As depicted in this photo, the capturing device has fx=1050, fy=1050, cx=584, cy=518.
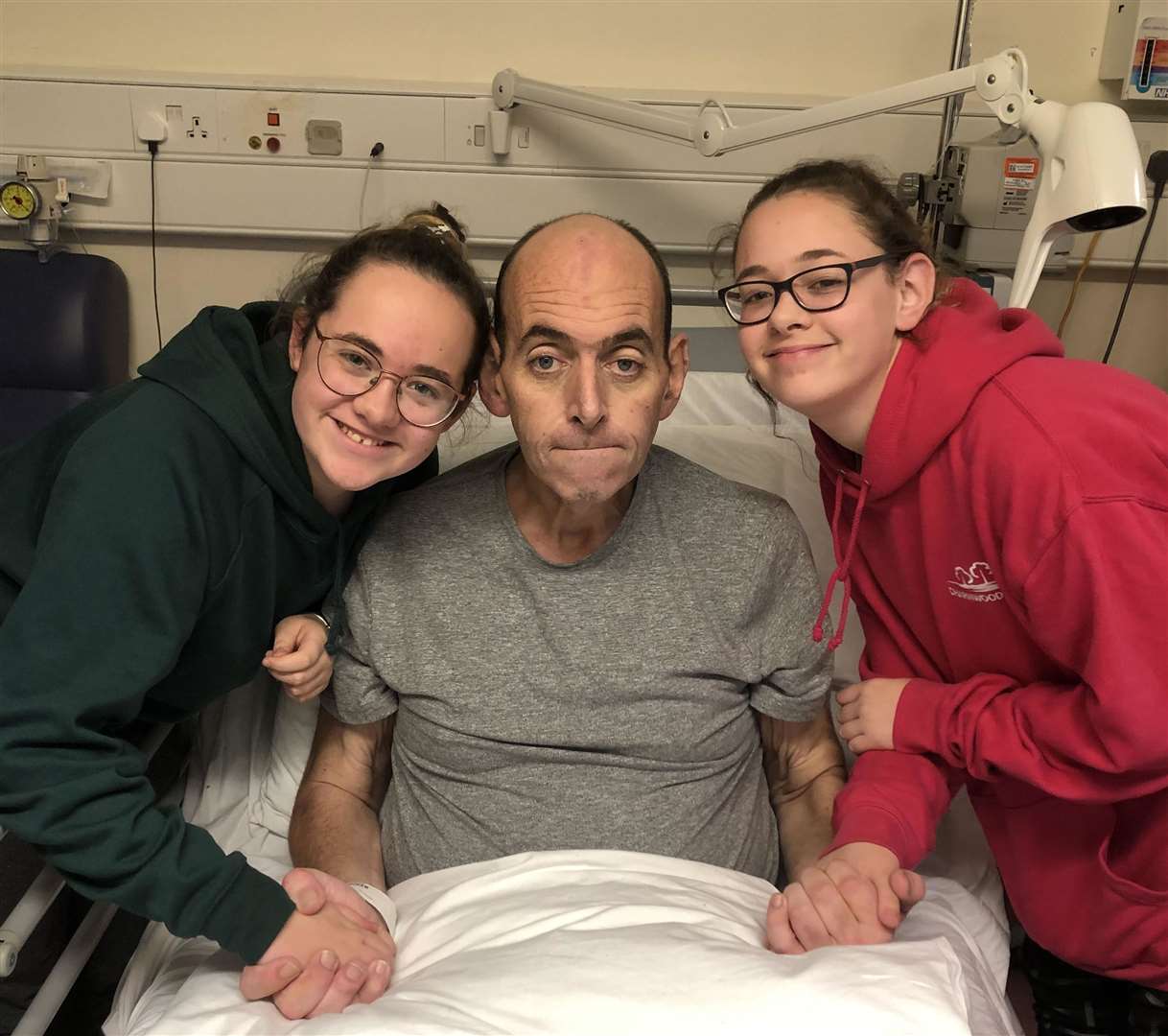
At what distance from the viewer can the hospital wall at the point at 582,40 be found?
7.64 feet

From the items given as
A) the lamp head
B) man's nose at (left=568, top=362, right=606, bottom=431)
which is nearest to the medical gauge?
man's nose at (left=568, top=362, right=606, bottom=431)

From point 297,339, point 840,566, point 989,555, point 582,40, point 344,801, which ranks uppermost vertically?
point 582,40

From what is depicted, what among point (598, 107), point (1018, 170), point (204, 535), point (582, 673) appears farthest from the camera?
point (1018, 170)

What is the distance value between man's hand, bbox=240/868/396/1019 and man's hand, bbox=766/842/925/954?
0.46m

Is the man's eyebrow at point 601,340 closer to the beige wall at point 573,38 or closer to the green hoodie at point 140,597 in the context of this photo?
the green hoodie at point 140,597

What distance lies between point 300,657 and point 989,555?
2.83ft

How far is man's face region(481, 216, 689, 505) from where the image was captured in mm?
1300

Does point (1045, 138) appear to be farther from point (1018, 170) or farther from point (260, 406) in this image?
point (260, 406)

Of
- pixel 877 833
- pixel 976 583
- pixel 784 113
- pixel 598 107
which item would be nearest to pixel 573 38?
pixel 598 107

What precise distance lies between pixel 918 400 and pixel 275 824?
3.70ft

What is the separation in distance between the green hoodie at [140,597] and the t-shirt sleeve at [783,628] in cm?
61

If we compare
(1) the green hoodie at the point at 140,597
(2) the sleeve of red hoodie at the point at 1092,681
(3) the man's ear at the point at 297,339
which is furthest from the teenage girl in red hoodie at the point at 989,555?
(1) the green hoodie at the point at 140,597

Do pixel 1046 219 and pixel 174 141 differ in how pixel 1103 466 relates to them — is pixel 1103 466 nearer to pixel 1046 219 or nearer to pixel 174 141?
pixel 1046 219

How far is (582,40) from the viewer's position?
2.36 m
